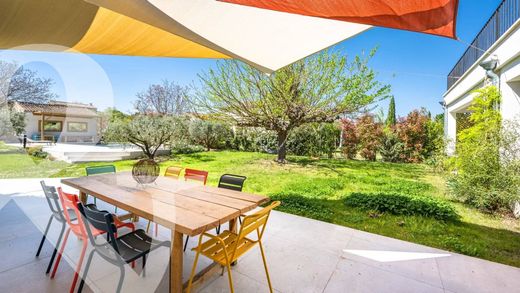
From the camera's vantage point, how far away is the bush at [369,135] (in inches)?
403

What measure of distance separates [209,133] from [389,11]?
11.8 m

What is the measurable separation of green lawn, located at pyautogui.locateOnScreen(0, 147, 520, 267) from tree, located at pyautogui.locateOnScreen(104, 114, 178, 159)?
1.12 m

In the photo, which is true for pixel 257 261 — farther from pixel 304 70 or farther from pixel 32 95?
pixel 32 95

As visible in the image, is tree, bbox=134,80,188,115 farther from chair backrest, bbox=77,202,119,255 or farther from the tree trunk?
chair backrest, bbox=77,202,119,255

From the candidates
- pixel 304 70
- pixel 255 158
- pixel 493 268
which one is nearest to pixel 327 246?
pixel 493 268

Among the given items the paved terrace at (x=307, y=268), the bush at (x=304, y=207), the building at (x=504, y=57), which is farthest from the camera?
the bush at (x=304, y=207)

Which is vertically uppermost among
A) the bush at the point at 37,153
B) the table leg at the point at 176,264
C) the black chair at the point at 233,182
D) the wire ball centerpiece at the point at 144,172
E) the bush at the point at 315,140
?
the bush at the point at 315,140

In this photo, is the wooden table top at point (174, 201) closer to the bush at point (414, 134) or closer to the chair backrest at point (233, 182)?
the chair backrest at point (233, 182)

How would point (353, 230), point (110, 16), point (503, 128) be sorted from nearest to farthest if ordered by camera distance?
point (110, 16) → point (353, 230) → point (503, 128)

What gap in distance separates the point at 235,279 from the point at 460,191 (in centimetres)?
Answer: 501

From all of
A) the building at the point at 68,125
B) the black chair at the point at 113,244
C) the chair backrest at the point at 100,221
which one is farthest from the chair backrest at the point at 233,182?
the building at the point at 68,125

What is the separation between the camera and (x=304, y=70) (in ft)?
26.4

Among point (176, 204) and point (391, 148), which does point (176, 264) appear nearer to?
point (176, 204)

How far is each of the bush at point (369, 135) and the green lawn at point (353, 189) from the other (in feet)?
4.41
